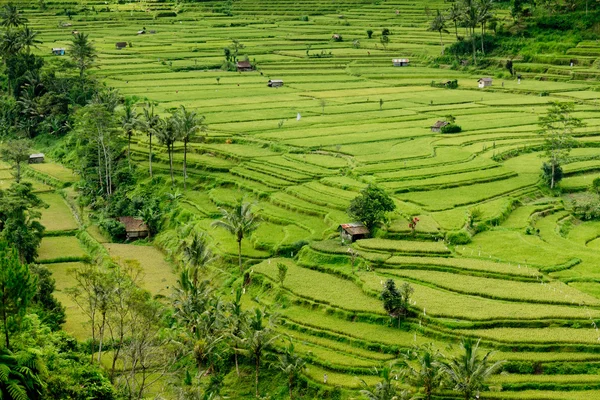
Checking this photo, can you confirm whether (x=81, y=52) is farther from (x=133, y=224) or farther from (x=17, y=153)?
(x=133, y=224)

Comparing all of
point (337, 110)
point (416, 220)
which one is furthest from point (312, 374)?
point (337, 110)

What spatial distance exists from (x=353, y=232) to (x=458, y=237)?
539 centimetres

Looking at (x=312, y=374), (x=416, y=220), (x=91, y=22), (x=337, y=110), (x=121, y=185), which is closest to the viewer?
(x=312, y=374)

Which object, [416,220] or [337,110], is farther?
[337,110]

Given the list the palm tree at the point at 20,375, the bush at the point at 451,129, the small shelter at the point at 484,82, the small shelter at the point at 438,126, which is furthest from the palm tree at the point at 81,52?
the palm tree at the point at 20,375

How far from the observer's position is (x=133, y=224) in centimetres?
5297

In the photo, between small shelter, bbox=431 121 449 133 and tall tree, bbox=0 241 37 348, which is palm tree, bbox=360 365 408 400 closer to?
tall tree, bbox=0 241 37 348

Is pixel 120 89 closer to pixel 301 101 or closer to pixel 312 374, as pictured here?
pixel 301 101

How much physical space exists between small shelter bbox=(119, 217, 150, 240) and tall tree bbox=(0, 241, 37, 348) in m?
27.6

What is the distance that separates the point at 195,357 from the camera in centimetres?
3422

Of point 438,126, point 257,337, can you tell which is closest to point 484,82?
point 438,126

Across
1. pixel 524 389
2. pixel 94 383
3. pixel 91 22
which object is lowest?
pixel 524 389

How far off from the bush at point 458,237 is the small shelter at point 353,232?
422cm

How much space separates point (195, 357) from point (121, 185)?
2688 centimetres
